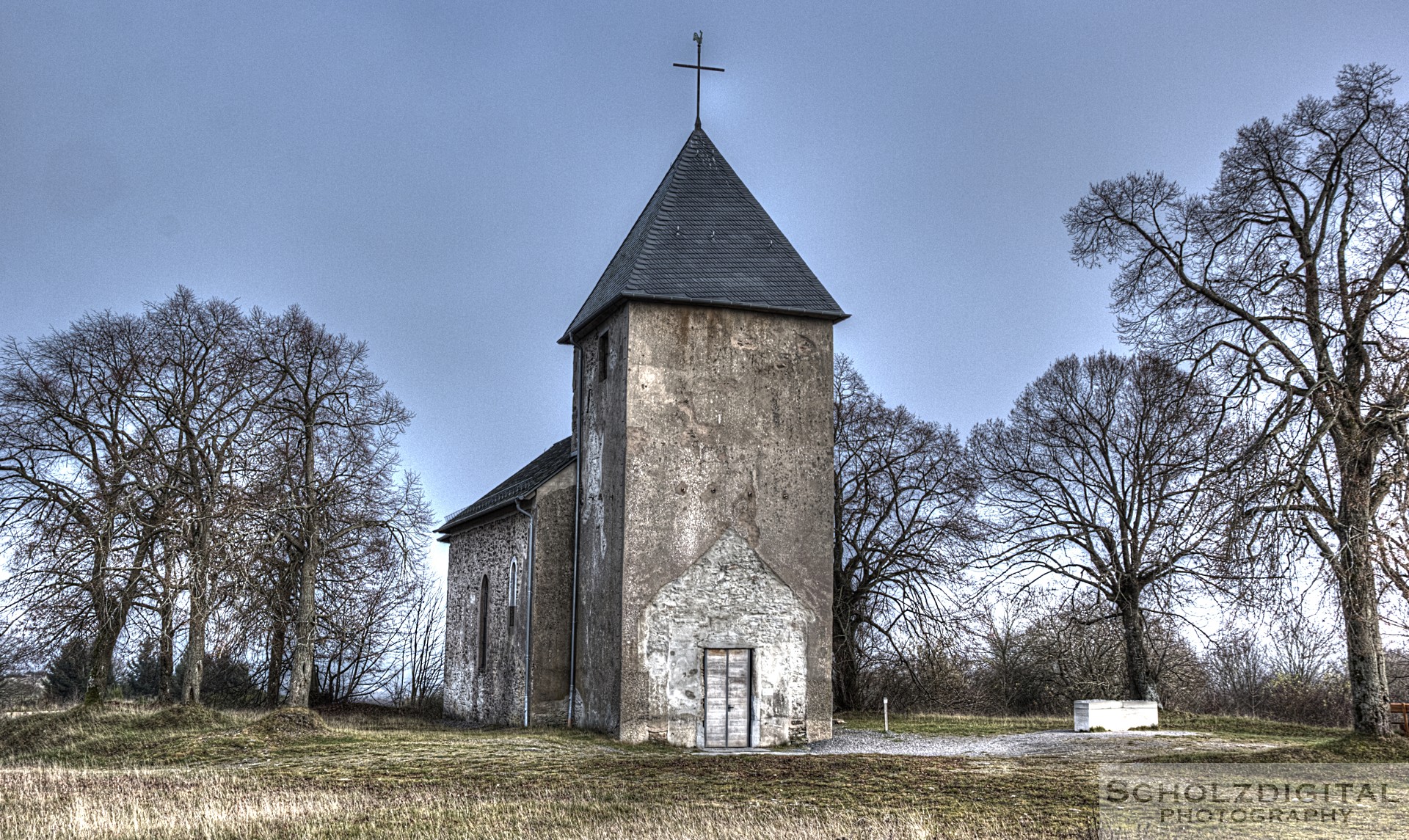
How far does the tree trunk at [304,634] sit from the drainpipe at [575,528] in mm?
7866

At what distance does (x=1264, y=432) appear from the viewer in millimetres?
16797

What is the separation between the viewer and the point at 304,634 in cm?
2719

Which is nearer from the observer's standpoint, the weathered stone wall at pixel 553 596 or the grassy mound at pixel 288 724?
the grassy mound at pixel 288 724

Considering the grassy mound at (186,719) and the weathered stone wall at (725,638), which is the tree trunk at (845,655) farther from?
the grassy mound at (186,719)

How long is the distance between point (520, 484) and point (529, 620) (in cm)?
366

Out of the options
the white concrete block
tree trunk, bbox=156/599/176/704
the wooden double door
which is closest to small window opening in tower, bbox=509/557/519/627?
the wooden double door

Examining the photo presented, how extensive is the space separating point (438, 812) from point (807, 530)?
10631 millimetres

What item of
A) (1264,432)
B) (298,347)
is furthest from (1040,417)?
(298,347)

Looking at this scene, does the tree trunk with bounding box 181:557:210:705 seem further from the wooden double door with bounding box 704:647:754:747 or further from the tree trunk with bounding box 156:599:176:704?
the wooden double door with bounding box 704:647:754:747

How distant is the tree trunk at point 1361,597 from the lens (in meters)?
15.9

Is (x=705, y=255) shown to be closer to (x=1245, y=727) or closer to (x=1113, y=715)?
(x=1113, y=715)

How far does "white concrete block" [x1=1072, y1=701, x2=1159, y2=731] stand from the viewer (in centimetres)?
2220

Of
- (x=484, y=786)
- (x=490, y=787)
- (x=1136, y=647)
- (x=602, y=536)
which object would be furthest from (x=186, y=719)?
(x=1136, y=647)

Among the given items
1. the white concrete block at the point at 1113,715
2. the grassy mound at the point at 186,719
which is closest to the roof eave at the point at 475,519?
the grassy mound at the point at 186,719
